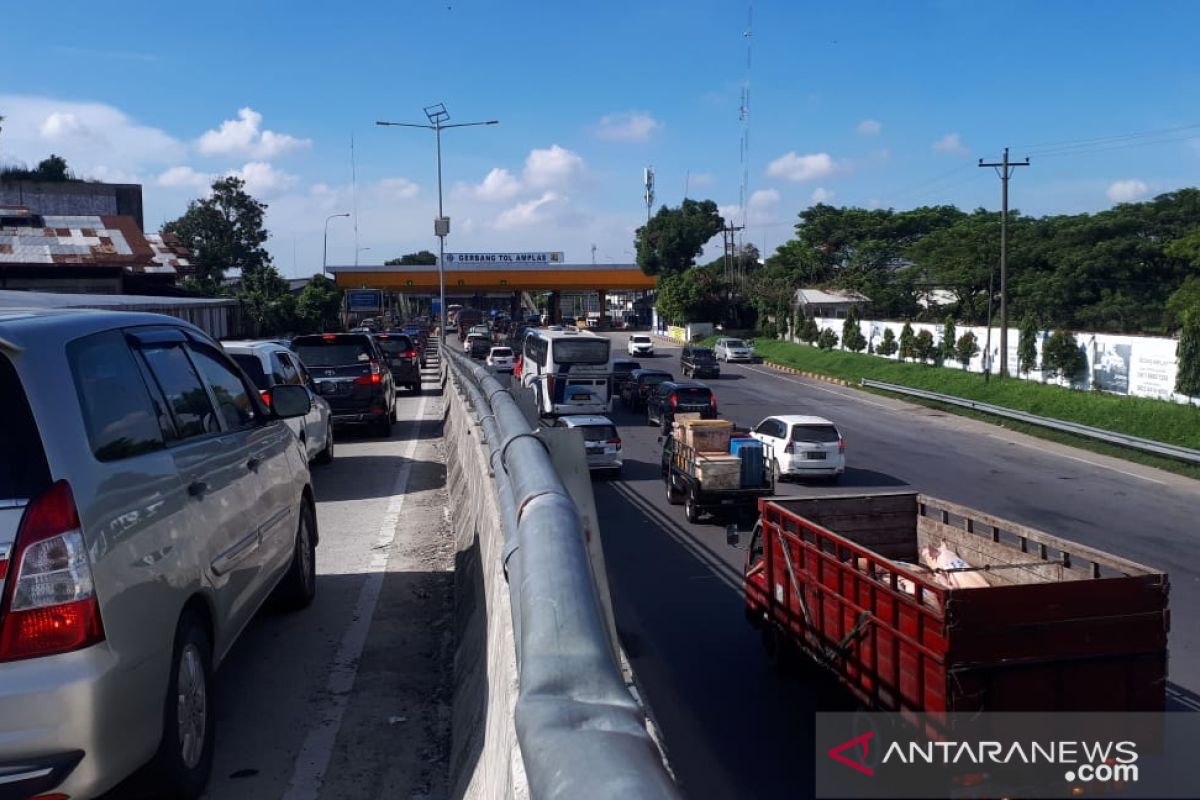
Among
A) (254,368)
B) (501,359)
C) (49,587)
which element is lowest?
(501,359)

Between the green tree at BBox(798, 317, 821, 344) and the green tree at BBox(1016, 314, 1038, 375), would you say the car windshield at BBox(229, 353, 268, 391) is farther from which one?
the green tree at BBox(798, 317, 821, 344)

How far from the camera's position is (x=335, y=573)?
925 cm

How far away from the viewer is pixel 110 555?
12.7ft

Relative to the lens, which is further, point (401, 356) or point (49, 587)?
point (401, 356)

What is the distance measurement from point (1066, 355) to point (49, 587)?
38025 mm

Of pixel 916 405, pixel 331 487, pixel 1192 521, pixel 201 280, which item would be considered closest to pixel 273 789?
pixel 331 487

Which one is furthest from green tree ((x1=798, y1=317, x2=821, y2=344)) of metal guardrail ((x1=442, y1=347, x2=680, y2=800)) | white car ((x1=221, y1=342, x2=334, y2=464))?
metal guardrail ((x1=442, y1=347, x2=680, y2=800))

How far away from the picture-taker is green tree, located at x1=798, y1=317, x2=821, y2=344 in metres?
64.2

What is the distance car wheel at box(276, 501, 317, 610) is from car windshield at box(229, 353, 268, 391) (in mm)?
6444

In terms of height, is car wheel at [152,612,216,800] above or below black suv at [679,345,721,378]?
above

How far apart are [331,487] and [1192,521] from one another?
14.2 metres

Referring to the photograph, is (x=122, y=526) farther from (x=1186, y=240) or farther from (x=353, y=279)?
(x=353, y=279)

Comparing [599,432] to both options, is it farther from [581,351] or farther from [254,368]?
[581,351]

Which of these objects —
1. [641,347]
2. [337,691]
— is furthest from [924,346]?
[337,691]
